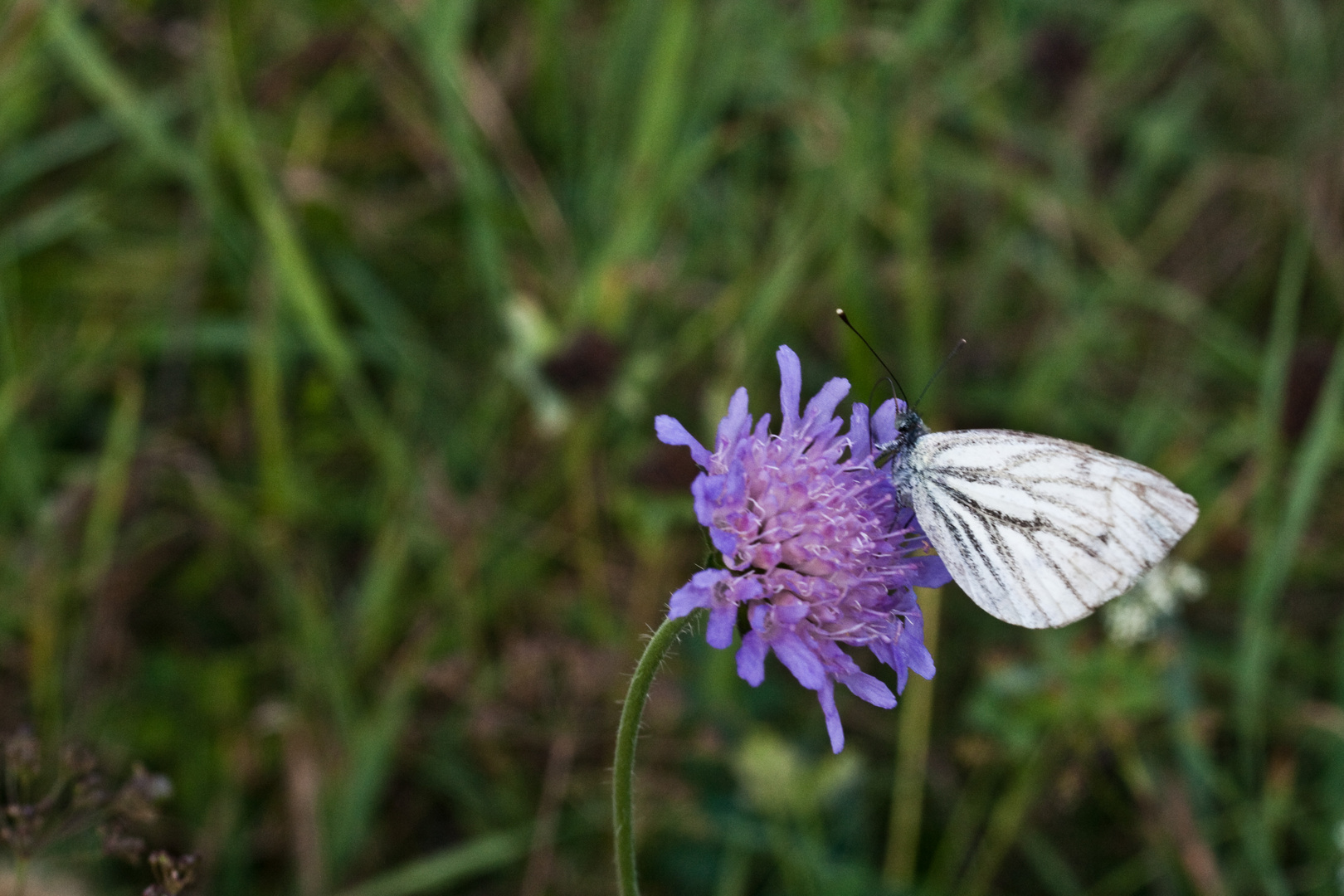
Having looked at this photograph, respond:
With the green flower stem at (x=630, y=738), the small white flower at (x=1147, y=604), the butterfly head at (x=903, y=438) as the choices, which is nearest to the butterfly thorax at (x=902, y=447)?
the butterfly head at (x=903, y=438)

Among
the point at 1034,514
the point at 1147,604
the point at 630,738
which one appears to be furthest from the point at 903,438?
the point at 1147,604

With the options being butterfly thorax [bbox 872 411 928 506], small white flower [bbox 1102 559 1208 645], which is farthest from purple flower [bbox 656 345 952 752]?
small white flower [bbox 1102 559 1208 645]

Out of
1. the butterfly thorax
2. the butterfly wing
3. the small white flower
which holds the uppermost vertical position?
the butterfly thorax

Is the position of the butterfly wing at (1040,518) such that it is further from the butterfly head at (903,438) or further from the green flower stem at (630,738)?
the green flower stem at (630,738)

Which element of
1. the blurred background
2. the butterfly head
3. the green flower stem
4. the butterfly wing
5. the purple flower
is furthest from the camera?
the blurred background

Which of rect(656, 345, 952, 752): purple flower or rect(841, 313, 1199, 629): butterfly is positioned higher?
rect(656, 345, 952, 752): purple flower

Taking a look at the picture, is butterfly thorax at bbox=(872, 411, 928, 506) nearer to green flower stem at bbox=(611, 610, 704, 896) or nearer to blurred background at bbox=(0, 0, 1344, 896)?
green flower stem at bbox=(611, 610, 704, 896)

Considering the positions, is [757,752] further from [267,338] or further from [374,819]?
[267,338]

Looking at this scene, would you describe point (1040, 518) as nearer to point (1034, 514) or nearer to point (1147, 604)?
point (1034, 514)

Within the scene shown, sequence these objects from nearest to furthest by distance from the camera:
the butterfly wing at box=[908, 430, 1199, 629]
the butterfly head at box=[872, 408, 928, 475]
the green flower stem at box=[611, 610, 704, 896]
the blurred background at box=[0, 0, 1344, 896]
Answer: the green flower stem at box=[611, 610, 704, 896] → the butterfly wing at box=[908, 430, 1199, 629] → the butterfly head at box=[872, 408, 928, 475] → the blurred background at box=[0, 0, 1344, 896]
